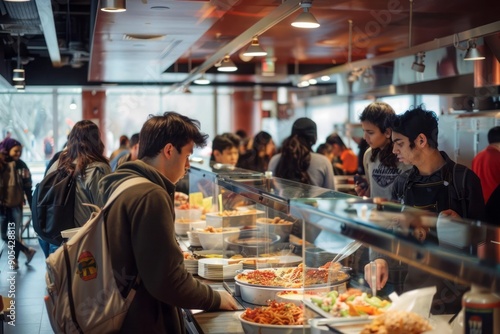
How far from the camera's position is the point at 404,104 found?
41.9ft

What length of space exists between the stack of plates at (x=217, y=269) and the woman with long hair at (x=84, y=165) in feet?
4.21

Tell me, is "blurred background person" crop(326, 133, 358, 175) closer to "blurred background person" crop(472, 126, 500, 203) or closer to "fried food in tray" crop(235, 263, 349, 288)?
"blurred background person" crop(472, 126, 500, 203)

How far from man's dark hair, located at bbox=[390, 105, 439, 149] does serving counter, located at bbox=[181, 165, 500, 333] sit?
656 millimetres

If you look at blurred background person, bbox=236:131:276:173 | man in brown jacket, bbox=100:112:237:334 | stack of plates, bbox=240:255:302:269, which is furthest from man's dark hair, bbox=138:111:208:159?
blurred background person, bbox=236:131:276:173

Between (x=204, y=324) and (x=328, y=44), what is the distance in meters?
9.30

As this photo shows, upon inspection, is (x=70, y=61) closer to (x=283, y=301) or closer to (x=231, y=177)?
(x=231, y=177)

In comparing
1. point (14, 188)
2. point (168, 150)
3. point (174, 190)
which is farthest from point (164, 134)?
point (14, 188)

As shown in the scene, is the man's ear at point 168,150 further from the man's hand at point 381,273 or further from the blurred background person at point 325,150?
the blurred background person at point 325,150

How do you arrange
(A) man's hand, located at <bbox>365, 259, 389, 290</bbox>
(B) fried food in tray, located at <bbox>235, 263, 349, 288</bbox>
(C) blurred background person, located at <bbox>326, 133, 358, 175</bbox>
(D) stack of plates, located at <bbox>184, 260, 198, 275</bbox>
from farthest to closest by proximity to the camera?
(C) blurred background person, located at <bbox>326, 133, 358, 175</bbox> → (D) stack of plates, located at <bbox>184, 260, 198, 275</bbox> → (B) fried food in tray, located at <bbox>235, 263, 349, 288</bbox> → (A) man's hand, located at <bbox>365, 259, 389, 290</bbox>

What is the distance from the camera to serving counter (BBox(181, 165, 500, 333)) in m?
1.66

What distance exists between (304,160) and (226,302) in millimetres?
3346

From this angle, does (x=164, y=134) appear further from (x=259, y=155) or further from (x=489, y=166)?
(x=259, y=155)

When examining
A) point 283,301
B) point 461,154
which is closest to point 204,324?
point 283,301

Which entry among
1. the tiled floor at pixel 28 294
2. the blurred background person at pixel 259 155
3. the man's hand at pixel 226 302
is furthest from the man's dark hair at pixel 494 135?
the man's hand at pixel 226 302
